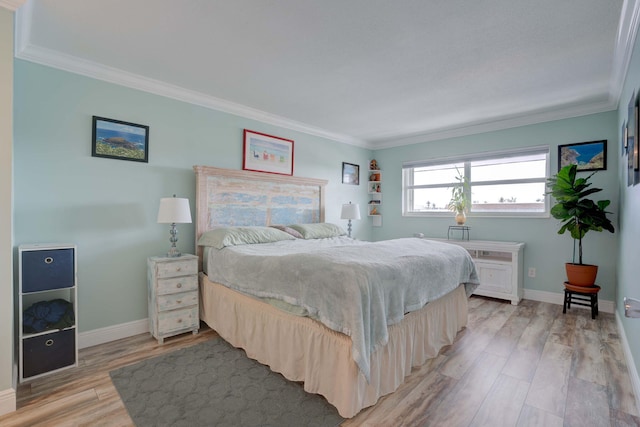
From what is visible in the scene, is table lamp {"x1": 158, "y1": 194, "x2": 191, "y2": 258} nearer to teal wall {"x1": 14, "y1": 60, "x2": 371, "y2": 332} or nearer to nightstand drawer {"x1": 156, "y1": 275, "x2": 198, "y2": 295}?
teal wall {"x1": 14, "y1": 60, "x2": 371, "y2": 332}

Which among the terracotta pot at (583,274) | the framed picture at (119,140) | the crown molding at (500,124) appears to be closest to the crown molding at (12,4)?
the framed picture at (119,140)

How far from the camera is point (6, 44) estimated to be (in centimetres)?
171

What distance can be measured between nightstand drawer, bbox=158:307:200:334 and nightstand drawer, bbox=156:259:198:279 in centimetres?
34

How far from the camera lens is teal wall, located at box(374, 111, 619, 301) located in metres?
3.47

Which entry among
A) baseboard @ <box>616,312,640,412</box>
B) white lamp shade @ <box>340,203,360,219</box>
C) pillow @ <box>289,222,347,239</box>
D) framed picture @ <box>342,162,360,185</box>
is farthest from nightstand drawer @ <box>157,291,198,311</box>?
baseboard @ <box>616,312,640,412</box>

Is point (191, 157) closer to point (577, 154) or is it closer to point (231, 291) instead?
point (231, 291)

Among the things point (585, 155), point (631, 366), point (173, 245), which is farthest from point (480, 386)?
point (585, 155)

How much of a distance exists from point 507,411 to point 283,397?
1336 mm

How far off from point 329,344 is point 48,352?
1995 mm

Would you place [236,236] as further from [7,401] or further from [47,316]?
[7,401]

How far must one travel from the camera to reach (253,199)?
3.71 meters

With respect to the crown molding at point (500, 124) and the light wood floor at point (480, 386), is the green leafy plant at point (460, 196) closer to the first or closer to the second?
the crown molding at point (500, 124)

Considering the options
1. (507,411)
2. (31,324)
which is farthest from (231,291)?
(507,411)

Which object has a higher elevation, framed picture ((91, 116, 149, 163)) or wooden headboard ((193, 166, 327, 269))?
framed picture ((91, 116, 149, 163))
